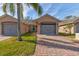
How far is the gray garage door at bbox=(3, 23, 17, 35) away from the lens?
12.7 m

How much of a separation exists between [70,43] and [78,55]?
1.65 metres

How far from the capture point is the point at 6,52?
10.9 metres

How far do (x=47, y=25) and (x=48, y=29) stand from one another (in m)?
0.26

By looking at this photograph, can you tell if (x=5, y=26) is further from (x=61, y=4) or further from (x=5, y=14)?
(x=61, y=4)

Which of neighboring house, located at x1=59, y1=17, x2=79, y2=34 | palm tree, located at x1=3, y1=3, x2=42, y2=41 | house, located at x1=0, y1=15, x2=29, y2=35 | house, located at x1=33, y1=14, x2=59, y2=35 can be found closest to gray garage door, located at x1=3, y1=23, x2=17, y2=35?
house, located at x1=0, y1=15, x2=29, y2=35

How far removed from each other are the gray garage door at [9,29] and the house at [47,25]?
1256 mm

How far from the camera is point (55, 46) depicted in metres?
12.0

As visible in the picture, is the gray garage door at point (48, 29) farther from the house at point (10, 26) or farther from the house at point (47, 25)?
the house at point (10, 26)

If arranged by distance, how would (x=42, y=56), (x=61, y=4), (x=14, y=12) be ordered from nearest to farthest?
(x=42, y=56) → (x=61, y=4) → (x=14, y=12)

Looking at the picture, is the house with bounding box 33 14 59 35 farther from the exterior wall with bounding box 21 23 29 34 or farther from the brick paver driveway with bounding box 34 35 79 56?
the exterior wall with bounding box 21 23 29 34

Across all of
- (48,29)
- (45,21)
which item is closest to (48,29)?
(48,29)

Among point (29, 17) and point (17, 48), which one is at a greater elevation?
point (29, 17)

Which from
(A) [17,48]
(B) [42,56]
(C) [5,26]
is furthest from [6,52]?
(C) [5,26]

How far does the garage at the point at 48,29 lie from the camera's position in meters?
13.0
